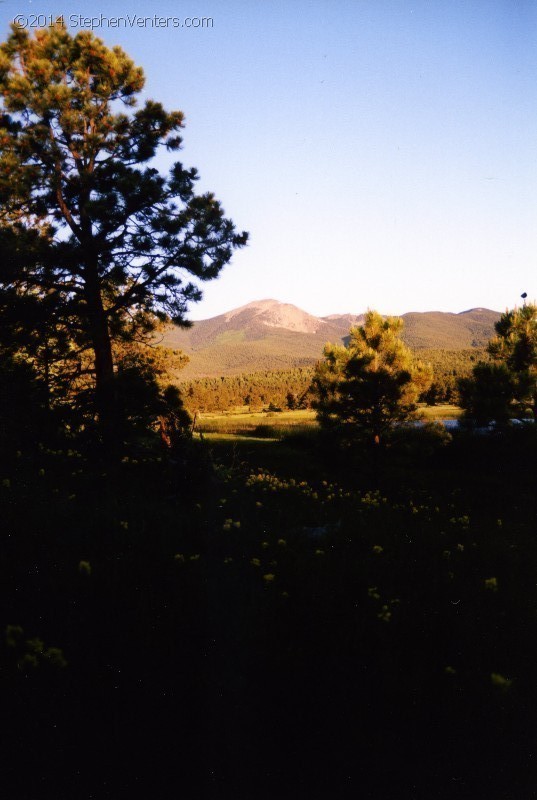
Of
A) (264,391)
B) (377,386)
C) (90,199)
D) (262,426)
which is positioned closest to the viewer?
(90,199)

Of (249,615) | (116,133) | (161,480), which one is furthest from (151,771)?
(116,133)

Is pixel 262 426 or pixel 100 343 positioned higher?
pixel 100 343

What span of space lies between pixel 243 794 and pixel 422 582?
2.40 meters

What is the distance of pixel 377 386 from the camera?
15.9m

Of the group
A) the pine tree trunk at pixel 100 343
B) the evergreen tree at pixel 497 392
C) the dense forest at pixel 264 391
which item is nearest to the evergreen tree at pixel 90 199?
the pine tree trunk at pixel 100 343

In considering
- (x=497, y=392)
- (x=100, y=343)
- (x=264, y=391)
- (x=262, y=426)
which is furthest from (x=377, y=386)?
(x=264, y=391)

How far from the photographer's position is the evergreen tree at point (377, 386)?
629 inches

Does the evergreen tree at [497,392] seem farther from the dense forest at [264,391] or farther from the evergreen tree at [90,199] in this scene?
the dense forest at [264,391]

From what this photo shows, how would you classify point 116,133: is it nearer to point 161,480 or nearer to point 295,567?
point 161,480

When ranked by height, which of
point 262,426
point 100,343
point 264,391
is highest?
point 264,391

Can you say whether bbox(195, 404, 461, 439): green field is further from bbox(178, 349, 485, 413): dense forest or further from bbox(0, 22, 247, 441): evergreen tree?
bbox(178, 349, 485, 413): dense forest

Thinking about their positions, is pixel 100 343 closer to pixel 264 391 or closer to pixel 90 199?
pixel 90 199

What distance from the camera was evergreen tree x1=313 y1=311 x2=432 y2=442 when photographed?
15984 mm

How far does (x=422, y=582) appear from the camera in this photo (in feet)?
12.0
